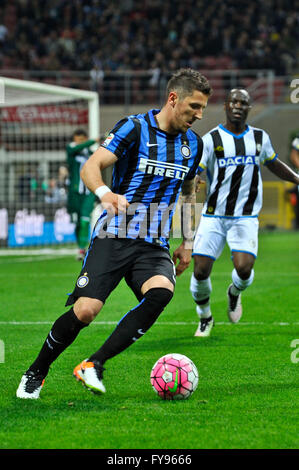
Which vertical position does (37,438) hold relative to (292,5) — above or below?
below

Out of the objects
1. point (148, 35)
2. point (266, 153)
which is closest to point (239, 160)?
point (266, 153)

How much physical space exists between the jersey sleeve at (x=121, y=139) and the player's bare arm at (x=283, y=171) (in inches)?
99.1

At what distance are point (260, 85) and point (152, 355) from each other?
21.8 meters

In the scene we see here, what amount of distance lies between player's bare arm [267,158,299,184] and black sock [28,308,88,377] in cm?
307

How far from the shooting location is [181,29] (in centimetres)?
3039

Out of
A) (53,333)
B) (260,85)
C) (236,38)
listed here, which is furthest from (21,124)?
(53,333)

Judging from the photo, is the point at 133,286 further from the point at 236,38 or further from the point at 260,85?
the point at 236,38

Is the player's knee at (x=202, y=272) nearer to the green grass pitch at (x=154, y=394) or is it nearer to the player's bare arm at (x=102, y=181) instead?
the green grass pitch at (x=154, y=394)

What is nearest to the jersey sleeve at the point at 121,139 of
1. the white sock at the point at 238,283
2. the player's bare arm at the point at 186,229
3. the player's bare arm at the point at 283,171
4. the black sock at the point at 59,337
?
the player's bare arm at the point at 186,229

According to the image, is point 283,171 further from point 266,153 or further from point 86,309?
point 86,309

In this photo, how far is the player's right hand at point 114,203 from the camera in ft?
14.3

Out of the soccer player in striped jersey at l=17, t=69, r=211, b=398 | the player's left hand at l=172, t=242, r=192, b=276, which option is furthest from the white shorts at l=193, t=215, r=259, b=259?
the soccer player in striped jersey at l=17, t=69, r=211, b=398

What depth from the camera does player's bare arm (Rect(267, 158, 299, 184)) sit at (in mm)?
7196

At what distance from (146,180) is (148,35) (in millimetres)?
25807
